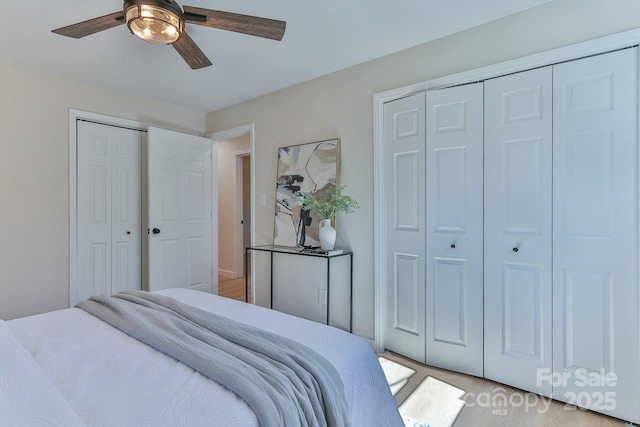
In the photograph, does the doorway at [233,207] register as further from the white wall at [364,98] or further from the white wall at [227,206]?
the white wall at [364,98]

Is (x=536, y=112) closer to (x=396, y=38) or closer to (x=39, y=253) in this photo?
(x=396, y=38)

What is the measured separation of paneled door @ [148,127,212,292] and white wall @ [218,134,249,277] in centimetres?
127

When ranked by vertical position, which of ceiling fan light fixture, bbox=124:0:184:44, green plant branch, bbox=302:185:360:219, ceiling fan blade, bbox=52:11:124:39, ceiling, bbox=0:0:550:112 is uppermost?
ceiling, bbox=0:0:550:112

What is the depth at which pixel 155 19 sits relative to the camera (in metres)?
1.47

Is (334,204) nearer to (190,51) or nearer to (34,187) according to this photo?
(190,51)

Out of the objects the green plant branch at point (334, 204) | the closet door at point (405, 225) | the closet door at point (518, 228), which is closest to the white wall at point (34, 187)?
the green plant branch at point (334, 204)

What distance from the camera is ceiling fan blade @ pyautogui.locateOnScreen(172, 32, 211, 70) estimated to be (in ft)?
5.70

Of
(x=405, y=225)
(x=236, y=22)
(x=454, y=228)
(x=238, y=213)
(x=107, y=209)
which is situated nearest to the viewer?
(x=236, y=22)

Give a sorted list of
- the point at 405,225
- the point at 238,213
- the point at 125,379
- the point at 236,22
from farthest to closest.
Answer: the point at 238,213, the point at 405,225, the point at 236,22, the point at 125,379

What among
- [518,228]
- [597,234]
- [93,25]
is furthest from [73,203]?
[597,234]

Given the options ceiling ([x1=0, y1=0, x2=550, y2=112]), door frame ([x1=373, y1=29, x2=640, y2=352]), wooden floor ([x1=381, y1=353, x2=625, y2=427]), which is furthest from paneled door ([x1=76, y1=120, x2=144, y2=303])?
wooden floor ([x1=381, y1=353, x2=625, y2=427])

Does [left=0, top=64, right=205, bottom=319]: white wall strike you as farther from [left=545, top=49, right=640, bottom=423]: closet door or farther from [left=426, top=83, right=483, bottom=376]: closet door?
[left=545, top=49, right=640, bottom=423]: closet door

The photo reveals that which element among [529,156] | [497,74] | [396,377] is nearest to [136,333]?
[396,377]

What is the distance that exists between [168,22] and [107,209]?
8.04 ft
